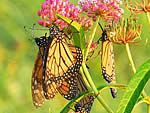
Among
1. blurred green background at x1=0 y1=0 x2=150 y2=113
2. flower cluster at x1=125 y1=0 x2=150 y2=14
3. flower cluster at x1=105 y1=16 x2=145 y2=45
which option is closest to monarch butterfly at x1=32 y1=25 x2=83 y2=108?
flower cluster at x1=105 y1=16 x2=145 y2=45

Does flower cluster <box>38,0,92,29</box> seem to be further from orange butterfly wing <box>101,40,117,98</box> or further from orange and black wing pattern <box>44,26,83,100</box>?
orange butterfly wing <box>101,40,117,98</box>

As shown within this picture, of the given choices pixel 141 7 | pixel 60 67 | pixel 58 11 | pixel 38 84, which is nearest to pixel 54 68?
pixel 60 67

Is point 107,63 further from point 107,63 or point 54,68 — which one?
point 54,68

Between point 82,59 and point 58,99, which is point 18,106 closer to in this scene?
point 58,99

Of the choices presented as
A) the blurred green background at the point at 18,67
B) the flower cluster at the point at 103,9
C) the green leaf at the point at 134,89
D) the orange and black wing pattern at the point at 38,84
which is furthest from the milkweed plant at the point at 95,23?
the blurred green background at the point at 18,67

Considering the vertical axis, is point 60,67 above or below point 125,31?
below
